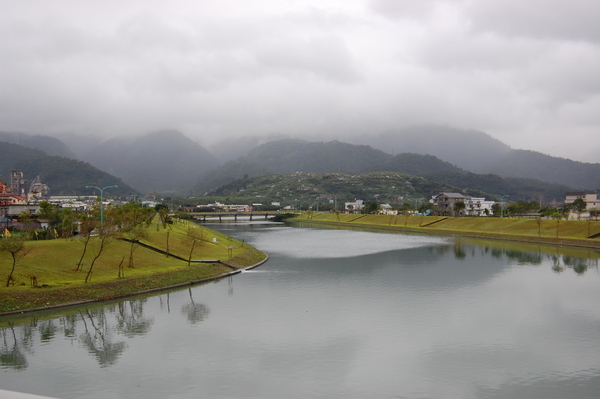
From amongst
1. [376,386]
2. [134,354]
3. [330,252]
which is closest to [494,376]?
[376,386]

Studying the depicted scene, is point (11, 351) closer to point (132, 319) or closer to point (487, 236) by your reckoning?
point (132, 319)

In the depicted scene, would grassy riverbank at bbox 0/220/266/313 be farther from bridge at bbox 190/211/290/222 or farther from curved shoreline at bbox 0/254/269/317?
bridge at bbox 190/211/290/222

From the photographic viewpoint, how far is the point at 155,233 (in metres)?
50.5

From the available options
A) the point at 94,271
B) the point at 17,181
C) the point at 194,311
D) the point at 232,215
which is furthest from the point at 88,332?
the point at 17,181

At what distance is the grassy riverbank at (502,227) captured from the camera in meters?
62.4

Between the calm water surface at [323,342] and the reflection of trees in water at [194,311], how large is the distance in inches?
6.1

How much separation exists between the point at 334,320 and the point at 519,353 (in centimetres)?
925

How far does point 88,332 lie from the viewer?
22531mm

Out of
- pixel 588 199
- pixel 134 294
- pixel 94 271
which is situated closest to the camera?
pixel 134 294

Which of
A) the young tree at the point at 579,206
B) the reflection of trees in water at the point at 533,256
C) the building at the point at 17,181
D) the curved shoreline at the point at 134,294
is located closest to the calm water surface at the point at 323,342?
the curved shoreline at the point at 134,294

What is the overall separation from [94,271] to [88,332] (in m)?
10.3

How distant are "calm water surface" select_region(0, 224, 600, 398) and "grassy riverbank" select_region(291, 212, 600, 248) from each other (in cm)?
3005

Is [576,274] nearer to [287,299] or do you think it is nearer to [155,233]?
[287,299]

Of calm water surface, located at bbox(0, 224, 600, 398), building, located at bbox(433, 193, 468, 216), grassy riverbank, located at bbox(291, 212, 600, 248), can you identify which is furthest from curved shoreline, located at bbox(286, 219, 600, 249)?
calm water surface, located at bbox(0, 224, 600, 398)
